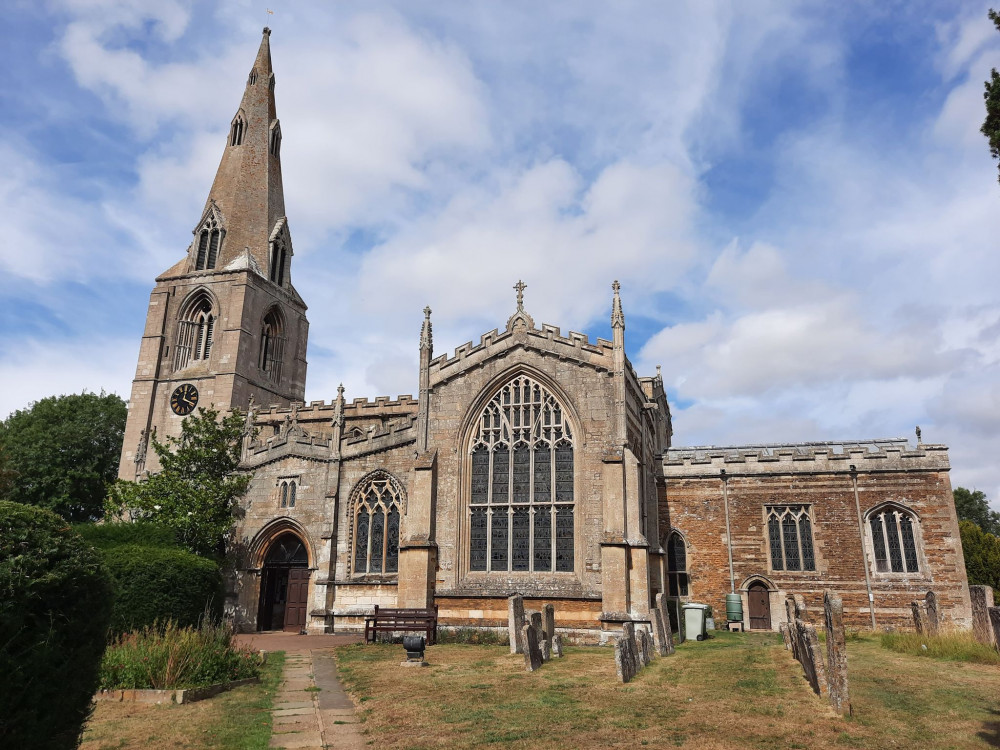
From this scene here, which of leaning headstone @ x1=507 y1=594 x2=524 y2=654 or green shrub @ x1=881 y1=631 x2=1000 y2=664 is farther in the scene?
leaning headstone @ x1=507 y1=594 x2=524 y2=654

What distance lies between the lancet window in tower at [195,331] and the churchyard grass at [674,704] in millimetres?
31442

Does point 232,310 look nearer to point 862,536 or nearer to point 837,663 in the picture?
point 862,536

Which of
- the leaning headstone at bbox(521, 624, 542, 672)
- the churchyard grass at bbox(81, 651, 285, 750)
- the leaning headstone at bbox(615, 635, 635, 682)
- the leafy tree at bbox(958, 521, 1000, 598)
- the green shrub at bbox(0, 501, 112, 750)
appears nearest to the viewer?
the green shrub at bbox(0, 501, 112, 750)

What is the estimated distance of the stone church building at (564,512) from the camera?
2066 cm

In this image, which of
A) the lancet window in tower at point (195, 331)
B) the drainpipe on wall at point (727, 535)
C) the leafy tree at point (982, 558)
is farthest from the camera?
the lancet window in tower at point (195, 331)

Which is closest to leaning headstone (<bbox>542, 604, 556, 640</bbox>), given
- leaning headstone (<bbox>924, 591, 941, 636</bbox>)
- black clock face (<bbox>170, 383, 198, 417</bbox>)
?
leaning headstone (<bbox>924, 591, 941, 636</bbox>)

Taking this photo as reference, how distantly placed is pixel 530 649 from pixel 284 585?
13.8m

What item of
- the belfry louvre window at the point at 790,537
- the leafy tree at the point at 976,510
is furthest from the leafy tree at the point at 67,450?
the leafy tree at the point at 976,510

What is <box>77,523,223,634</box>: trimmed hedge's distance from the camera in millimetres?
17734

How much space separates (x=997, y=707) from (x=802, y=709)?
9.29 ft

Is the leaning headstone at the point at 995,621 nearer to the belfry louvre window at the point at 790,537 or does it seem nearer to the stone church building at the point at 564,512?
the stone church building at the point at 564,512

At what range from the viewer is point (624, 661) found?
12.9m

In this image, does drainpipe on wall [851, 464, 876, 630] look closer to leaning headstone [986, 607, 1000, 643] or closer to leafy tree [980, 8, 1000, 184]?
leaning headstone [986, 607, 1000, 643]

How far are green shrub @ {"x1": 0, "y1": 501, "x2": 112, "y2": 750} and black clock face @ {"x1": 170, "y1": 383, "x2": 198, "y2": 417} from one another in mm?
37042
